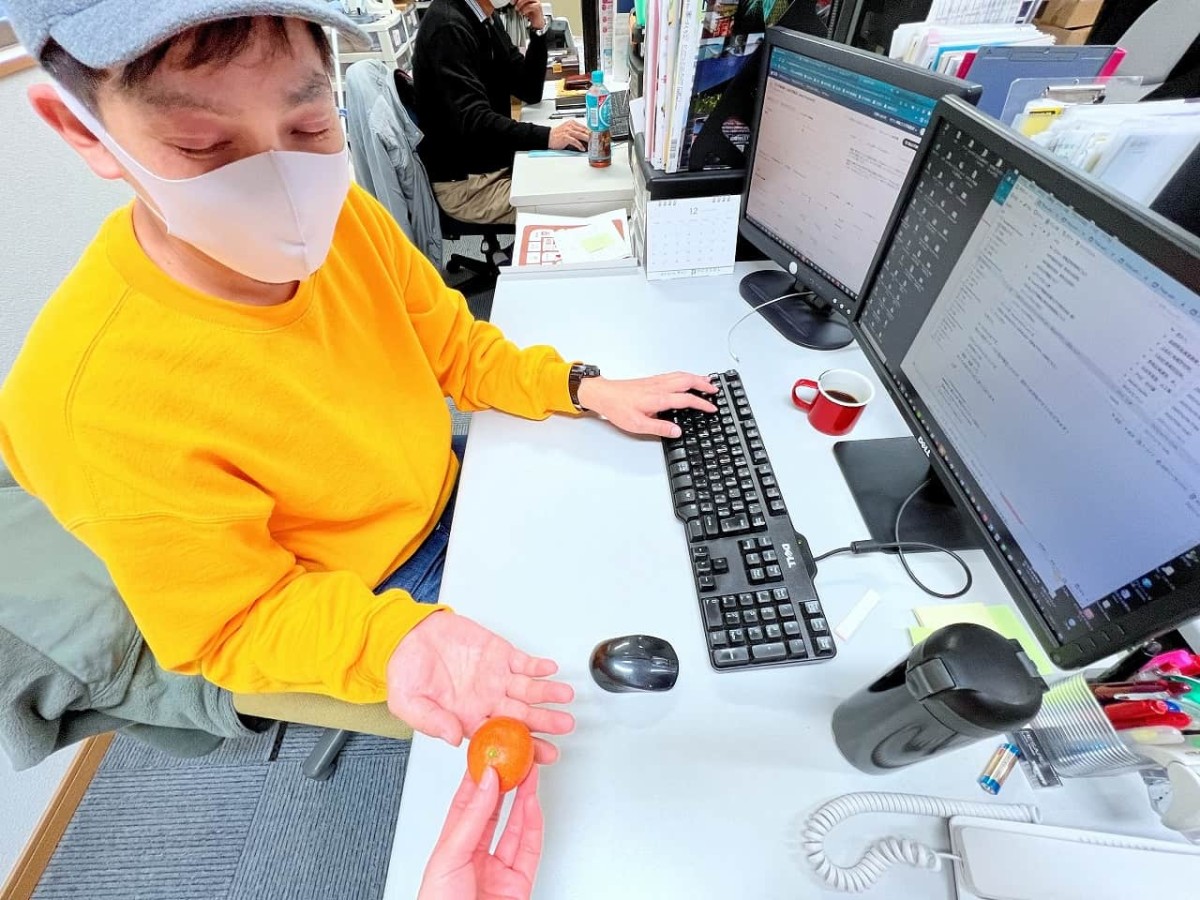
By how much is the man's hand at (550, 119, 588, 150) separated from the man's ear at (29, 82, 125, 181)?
1.53m

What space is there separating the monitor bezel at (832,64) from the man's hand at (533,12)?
6.04 ft

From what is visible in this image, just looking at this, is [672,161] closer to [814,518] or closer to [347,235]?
[347,235]

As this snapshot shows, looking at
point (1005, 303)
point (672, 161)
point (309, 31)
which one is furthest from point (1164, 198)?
point (309, 31)

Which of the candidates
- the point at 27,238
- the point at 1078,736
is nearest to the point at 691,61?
the point at 1078,736

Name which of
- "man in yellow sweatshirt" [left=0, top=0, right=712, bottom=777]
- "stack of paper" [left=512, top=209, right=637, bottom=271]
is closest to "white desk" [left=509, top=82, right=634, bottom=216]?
"stack of paper" [left=512, top=209, right=637, bottom=271]

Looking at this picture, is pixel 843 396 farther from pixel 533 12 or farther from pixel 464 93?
pixel 533 12

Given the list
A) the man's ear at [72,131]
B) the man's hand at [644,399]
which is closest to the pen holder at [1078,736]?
the man's hand at [644,399]

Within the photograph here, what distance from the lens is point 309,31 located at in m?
0.50

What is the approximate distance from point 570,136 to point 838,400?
4.59 feet

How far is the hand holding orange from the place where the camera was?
499mm

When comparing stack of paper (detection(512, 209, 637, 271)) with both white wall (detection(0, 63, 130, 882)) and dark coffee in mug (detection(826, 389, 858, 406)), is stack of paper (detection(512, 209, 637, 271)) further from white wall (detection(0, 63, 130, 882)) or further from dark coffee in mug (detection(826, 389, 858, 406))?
white wall (detection(0, 63, 130, 882))

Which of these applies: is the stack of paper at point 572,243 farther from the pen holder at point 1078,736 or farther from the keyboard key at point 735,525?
the pen holder at point 1078,736

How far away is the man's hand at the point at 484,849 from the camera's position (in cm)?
44

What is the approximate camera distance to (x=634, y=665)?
1.95 feet
